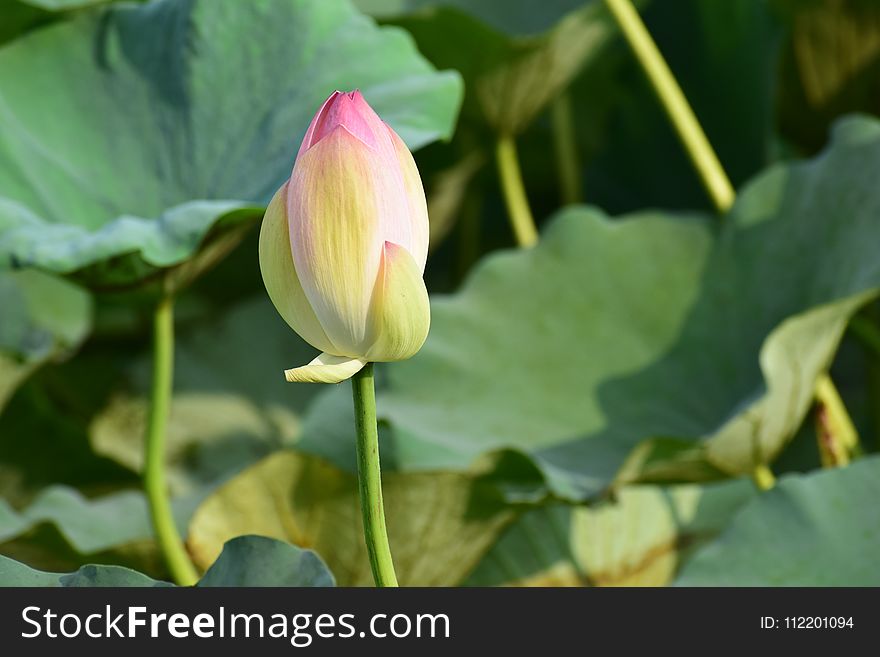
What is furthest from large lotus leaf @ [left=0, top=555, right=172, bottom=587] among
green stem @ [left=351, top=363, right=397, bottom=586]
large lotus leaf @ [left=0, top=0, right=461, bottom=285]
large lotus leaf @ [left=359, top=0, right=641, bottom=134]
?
large lotus leaf @ [left=359, top=0, right=641, bottom=134]

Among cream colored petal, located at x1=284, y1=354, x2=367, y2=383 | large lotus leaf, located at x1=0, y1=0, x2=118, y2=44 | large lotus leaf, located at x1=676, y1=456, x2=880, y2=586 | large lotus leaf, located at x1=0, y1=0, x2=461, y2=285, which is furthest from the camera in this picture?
large lotus leaf, located at x1=0, y1=0, x2=118, y2=44

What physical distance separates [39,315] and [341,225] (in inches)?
38.7

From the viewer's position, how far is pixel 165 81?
39.2 inches

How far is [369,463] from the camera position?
1.43ft

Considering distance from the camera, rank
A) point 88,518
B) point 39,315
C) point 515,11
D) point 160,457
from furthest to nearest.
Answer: point 515,11, point 39,315, point 88,518, point 160,457

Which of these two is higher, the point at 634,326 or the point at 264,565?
the point at 634,326

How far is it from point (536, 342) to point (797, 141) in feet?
2.23

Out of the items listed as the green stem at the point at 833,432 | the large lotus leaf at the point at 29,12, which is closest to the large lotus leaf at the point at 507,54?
the large lotus leaf at the point at 29,12

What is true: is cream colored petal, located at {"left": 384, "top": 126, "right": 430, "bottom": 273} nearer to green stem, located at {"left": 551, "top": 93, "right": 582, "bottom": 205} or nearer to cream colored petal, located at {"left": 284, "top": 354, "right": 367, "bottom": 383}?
cream colored petal, located at {"left": 284, "top": 354, "right": 367, "bottom": 383}

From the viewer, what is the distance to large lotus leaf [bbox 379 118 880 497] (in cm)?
104

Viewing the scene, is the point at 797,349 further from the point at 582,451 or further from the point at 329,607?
the point at 329,607

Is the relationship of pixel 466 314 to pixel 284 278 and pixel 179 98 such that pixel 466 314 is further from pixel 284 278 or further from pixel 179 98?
pixel 284 278

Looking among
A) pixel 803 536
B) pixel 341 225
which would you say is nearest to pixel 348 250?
pixel 341 225

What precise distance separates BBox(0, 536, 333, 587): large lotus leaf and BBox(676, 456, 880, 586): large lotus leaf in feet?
1.14
